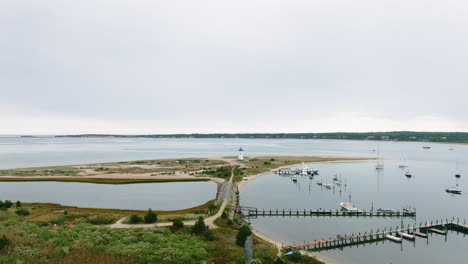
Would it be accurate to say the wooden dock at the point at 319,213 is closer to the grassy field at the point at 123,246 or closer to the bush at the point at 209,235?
the grassy field at the point at 123,246

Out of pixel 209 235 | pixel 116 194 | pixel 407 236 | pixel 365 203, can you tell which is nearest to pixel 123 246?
pixel 209 235

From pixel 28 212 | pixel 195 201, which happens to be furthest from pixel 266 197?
pixel 28 212

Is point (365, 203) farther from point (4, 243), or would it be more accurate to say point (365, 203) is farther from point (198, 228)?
point (4, 243)

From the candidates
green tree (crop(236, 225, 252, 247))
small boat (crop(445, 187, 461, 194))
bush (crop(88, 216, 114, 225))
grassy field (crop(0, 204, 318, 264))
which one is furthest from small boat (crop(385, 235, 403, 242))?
small boat (crop(445, 187, 461, 194))

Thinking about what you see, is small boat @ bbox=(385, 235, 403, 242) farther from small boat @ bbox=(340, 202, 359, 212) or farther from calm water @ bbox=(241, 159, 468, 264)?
small boat @ bbox=(340, 202, 359, 212)

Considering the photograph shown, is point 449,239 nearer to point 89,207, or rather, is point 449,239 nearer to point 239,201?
point 239,201

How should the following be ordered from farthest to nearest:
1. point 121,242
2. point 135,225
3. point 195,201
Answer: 1. point 195,201
2. point 135,225
3. point 121,242
